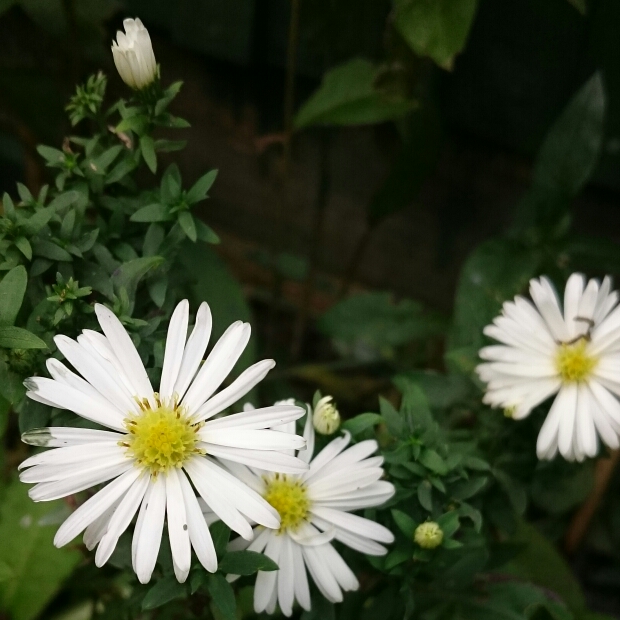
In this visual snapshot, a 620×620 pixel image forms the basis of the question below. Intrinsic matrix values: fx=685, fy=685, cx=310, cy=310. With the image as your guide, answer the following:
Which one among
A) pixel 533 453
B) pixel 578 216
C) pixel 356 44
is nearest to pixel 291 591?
pixel 533 453

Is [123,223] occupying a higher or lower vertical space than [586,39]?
lower

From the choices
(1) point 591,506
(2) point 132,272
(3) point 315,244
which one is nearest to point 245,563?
(2) point 132,272

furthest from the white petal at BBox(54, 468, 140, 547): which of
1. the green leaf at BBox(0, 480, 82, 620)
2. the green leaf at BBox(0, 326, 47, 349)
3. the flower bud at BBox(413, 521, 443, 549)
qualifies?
the green leaf at BBox(0, 480, 82, 620)

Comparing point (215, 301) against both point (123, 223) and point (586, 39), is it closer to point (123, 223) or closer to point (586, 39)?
point (123, 223)

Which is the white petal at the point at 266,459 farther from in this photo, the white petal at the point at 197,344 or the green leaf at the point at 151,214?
the green leaf at the point at 151,214

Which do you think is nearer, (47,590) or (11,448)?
(47,590)

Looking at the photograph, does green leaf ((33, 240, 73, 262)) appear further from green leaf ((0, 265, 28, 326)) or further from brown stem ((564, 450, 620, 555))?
brown stem ((564, 450, 620, 555))

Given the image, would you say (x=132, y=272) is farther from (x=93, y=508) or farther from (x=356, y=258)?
(x=356, y=258)
